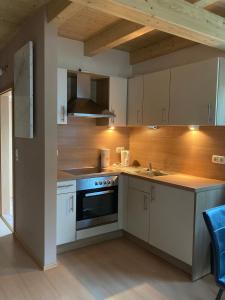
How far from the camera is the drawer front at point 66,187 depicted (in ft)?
9.68

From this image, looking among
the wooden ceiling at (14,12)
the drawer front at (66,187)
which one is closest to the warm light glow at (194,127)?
the drawer front at (66,187)

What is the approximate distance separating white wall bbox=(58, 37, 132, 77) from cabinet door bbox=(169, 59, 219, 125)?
1060mm

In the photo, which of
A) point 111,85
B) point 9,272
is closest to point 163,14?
point 111,85

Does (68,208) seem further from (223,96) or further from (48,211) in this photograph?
(223,96)

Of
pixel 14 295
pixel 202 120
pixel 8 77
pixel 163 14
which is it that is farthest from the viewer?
pixel 8 77

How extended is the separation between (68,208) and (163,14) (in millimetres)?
2195

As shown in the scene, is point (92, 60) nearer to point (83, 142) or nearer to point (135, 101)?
point (135, 101)

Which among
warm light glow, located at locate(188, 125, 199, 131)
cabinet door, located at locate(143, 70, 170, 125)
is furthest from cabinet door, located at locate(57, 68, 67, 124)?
warm light glow, located at locate(188, 125, 199, 131)

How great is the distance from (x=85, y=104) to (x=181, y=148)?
Answer: 53.9 inches

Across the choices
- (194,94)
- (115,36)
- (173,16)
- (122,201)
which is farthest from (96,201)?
(173,16)

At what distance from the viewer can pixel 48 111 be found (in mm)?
2613

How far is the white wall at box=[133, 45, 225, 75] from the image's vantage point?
9.96ft

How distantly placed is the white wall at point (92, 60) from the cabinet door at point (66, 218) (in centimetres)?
169

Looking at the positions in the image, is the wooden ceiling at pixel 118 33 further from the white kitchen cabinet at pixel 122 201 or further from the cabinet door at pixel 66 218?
the cabinet door at pixel 66 218
